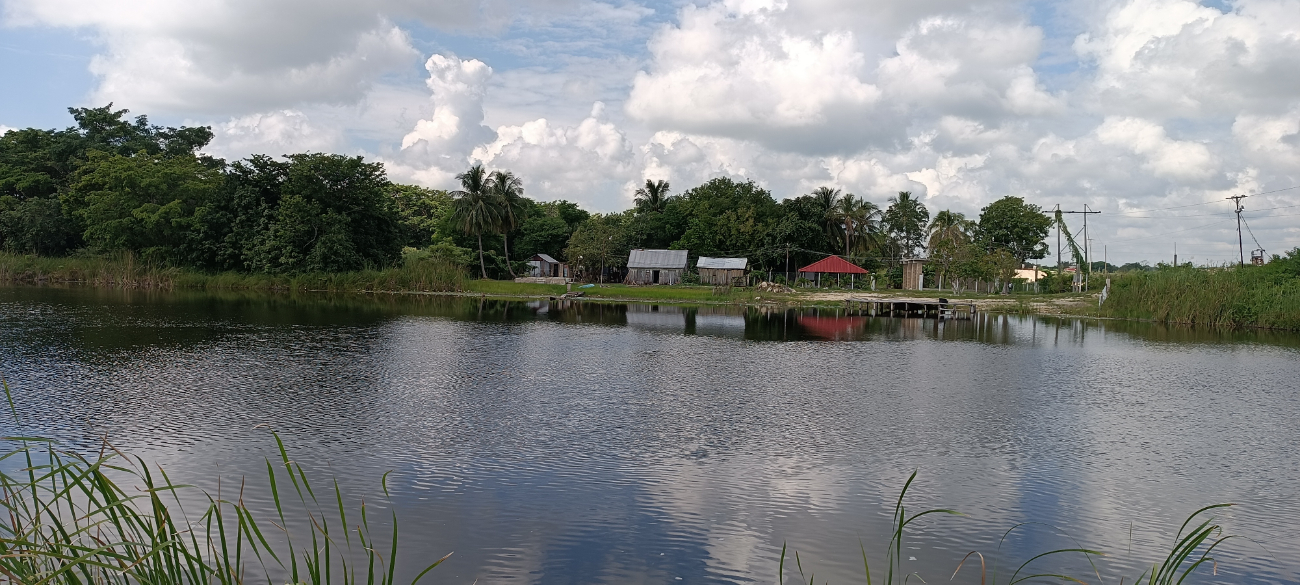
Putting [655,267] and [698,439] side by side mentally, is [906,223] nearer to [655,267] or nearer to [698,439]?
[655,267]

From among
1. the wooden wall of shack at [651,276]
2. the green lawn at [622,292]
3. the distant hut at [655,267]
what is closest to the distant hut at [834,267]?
the green lawn at [622,292]

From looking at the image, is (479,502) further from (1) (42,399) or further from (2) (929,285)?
(2) (929,285)

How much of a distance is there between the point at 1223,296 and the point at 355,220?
59110 mm

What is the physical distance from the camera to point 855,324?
4609 cm

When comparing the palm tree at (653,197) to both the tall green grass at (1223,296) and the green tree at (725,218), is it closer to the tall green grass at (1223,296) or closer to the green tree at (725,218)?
the green tree at (725,218)

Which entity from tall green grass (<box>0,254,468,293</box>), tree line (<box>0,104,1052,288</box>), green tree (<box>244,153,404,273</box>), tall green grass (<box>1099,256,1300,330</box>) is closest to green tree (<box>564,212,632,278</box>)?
tree line (<box>0,104,1052,288</box>)

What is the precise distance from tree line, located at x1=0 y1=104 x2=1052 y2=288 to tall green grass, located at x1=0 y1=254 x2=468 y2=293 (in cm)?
110

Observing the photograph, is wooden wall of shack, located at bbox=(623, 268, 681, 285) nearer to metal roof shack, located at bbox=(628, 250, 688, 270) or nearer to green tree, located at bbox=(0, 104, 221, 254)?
metal roof shack, located at bbox=(628, 250, 688, 270)

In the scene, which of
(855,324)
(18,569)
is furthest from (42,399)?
(855,324)

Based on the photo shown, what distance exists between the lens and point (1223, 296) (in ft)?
152

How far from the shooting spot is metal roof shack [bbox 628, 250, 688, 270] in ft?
246

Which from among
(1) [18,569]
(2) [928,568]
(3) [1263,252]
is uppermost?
(3) [1263,252]

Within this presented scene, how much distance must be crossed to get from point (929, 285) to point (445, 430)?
220 feet

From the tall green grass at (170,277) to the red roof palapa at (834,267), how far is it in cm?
3119
